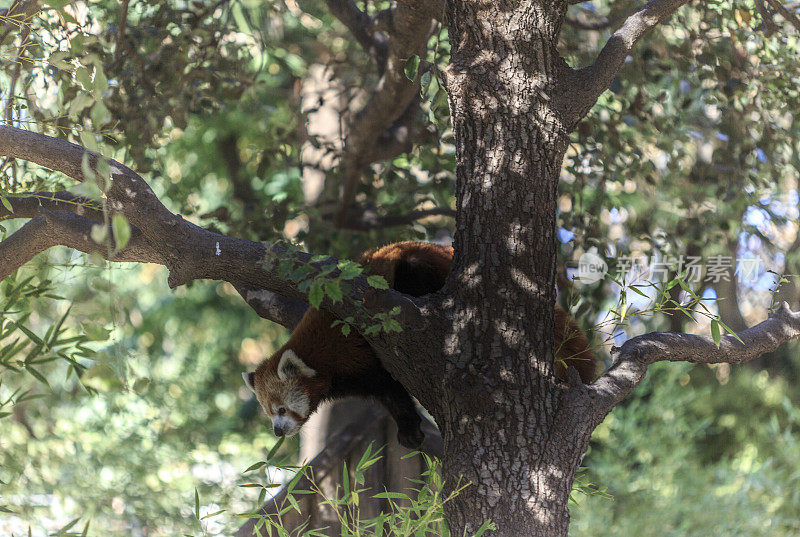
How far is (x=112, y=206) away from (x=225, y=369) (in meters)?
4.37

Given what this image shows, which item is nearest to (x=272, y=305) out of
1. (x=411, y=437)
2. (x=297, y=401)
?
(x=297, y=401)

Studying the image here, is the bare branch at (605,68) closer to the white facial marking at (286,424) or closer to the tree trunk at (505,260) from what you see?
the tree trunk at (505,260)

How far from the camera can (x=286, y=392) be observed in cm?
196

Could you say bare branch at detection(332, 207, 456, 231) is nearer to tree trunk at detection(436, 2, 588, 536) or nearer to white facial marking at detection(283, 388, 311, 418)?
white facial marking at detection(283, 388, 311, 418)

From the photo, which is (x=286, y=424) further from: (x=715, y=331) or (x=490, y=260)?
(x=715, y=331)

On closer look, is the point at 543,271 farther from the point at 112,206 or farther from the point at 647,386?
the point at 647,386

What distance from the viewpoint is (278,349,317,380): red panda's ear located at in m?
1.86

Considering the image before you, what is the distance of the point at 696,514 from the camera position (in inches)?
147

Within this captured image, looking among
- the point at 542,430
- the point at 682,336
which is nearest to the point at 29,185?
the point at 542,430

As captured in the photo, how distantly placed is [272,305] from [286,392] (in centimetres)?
26

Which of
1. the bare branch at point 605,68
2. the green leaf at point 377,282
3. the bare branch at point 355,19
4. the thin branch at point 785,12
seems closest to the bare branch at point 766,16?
the thin branch at point 785,12

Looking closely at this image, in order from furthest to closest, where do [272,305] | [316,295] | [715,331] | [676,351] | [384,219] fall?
[384,219], [272,305], [676,351], [715,331], [316,295]

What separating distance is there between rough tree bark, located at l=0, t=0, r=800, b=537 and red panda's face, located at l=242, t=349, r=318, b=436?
1.54 feet

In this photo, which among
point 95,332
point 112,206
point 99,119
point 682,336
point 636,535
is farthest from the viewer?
point 636,535
